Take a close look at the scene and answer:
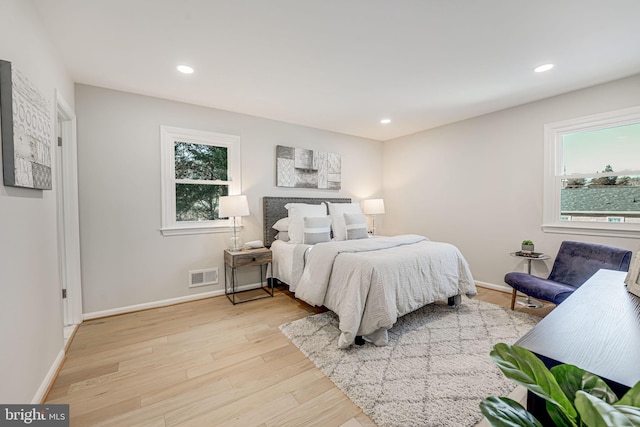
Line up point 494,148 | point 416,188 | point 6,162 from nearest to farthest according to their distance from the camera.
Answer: point 6,162 < point 494,148 < point 416,188

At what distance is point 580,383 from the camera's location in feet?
1.84

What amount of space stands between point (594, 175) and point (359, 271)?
118 inches

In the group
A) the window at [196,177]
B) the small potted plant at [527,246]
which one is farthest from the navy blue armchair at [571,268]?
the window at [196,177]

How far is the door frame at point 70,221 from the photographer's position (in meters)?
2.64

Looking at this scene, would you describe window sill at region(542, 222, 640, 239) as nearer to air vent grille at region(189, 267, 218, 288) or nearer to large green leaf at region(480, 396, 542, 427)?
large green leaf at region(480, 396, 542, 427)

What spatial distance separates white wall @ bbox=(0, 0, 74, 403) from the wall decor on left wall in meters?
0.08

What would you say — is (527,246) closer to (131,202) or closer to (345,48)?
(345,48)

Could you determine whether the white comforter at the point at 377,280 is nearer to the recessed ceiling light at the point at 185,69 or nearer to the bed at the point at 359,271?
the bed at the point at 359,271

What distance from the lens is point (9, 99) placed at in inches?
54.1

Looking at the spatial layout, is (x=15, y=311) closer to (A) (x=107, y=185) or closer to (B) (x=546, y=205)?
(A) (x=107, y=185)

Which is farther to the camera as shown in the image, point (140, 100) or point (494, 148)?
point (494, 148)

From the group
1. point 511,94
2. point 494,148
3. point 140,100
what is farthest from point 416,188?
point 140,100

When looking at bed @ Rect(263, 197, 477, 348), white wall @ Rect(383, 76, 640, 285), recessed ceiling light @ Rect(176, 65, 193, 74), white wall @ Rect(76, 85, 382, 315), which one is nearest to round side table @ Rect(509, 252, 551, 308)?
white wall @ Rect(383, 76, 640, 285)

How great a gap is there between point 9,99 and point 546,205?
4792mm
